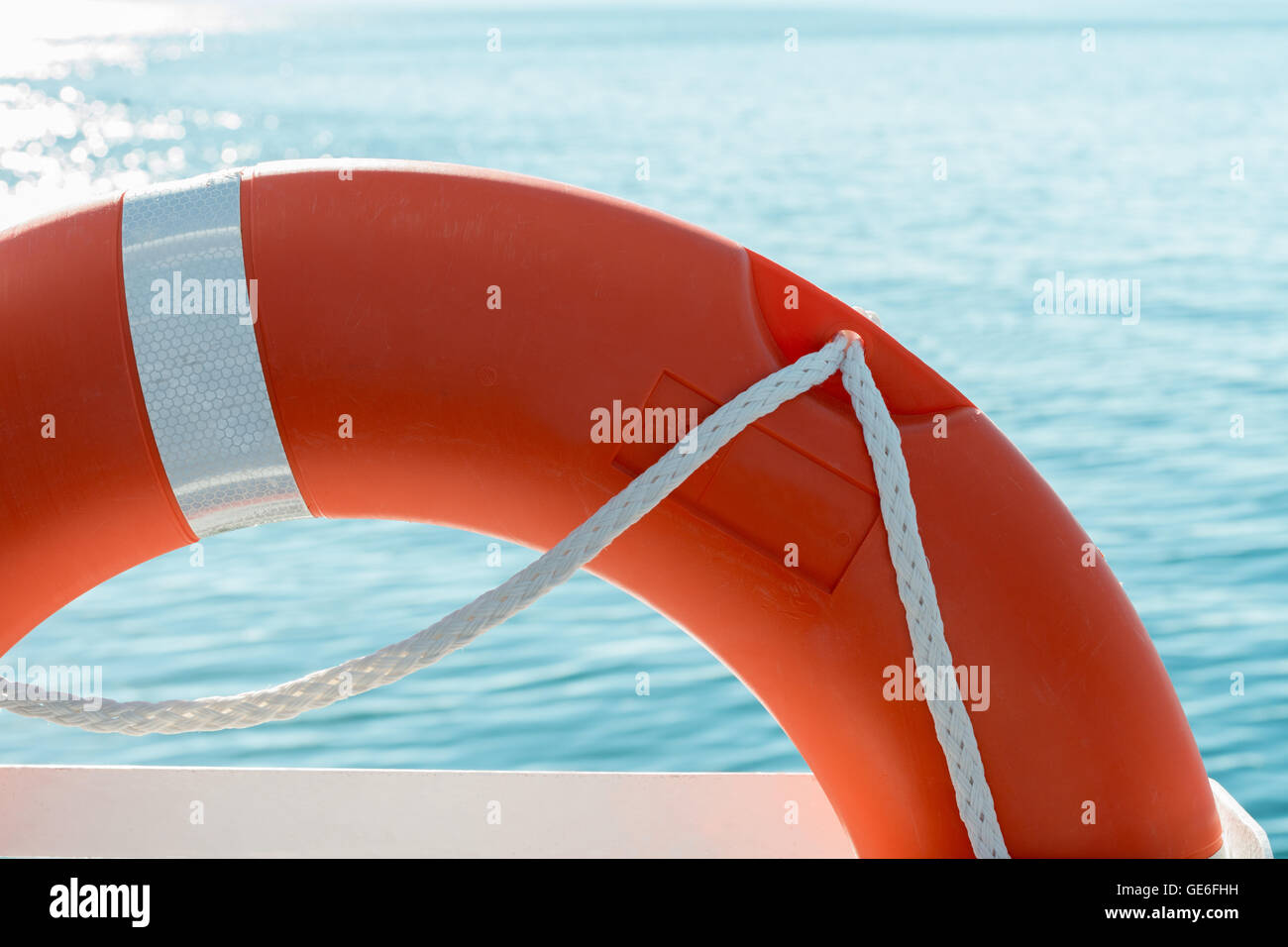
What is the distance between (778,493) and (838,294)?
206 inches

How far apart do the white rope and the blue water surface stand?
119cm

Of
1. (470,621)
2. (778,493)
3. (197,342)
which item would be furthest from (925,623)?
(197,342)

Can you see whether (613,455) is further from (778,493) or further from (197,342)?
(197,342)

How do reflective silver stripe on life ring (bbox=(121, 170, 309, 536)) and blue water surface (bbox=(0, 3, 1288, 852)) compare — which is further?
blue water surface (bbox=(0, 3, 1288, 852))

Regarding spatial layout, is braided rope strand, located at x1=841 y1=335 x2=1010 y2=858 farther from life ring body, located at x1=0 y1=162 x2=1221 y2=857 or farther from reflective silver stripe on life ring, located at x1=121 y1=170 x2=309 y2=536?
reflective silver stripe on life ring, located at x1=121 y1=170 x2=309 y2=536

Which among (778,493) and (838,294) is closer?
(778,493)

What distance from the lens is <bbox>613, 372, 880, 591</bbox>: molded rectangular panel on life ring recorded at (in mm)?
1185

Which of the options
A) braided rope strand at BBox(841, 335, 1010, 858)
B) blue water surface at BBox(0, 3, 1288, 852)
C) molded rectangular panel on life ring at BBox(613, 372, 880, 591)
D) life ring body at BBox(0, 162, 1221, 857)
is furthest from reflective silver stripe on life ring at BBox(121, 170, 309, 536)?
blue water surface at BBox(0, 3, 1288, 852)

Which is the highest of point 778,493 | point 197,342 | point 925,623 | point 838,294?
point 838,294

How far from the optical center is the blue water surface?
256 centimetres

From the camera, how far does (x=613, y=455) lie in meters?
1.19

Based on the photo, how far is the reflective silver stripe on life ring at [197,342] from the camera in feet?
3.87

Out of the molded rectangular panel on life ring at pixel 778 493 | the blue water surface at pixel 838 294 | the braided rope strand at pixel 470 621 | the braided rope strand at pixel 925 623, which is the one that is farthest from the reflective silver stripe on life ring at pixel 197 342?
the blue water surface at pixel 838 294

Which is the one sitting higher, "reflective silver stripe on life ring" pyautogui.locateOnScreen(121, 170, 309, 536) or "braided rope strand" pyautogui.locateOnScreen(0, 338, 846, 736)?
"reflective silver stripe on life ring" pyautogui.locateOnScreen(121, 170, 309, 536)
